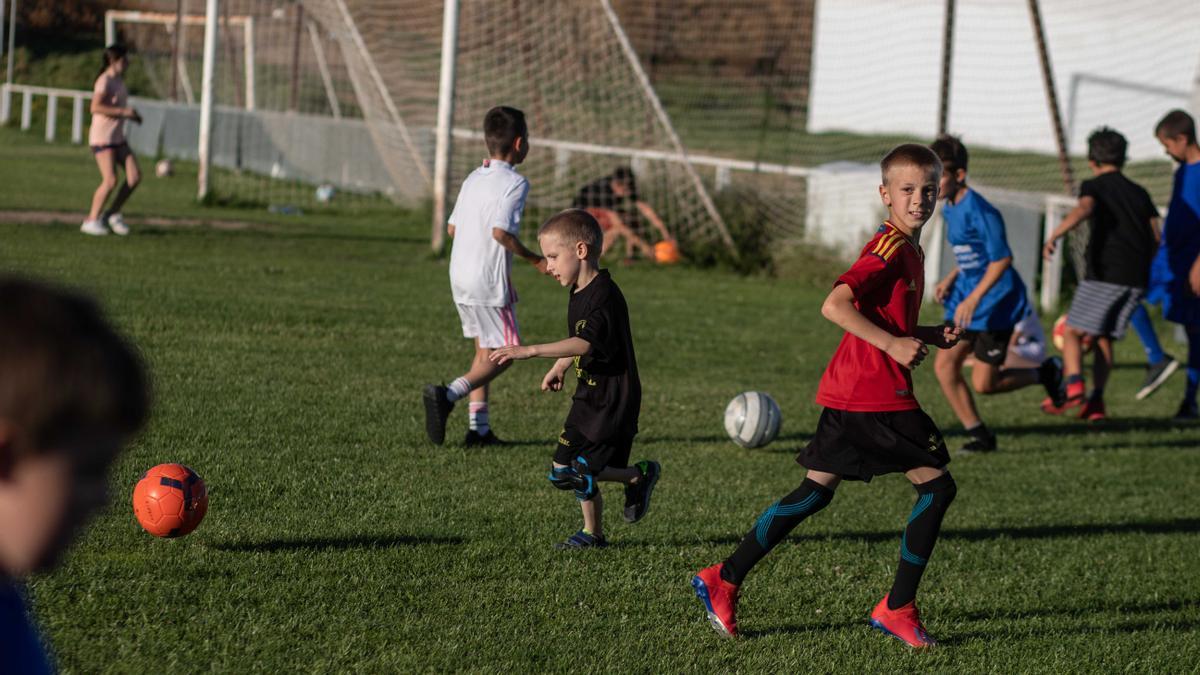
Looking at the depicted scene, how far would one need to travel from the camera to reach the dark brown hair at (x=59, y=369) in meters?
1.55

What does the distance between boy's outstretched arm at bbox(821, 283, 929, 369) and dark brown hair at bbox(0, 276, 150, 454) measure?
2.89 meters

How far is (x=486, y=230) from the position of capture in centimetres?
725

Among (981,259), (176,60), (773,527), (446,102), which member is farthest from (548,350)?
(176,60)

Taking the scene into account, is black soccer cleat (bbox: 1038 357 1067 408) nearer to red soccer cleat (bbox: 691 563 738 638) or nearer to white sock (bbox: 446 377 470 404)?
white sock (bbox: 446 377 470 404)

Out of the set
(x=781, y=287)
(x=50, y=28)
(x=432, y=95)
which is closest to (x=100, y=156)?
(x=432, y=95)

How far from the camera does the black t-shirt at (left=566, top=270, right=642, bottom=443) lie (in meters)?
5.23

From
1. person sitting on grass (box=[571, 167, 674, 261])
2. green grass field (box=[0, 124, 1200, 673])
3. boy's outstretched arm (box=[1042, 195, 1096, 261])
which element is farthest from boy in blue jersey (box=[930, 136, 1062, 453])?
person sitting on grass (box=[571, 167, 674, 261])

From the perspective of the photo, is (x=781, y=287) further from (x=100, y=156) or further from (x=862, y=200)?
(x=100, y=156)

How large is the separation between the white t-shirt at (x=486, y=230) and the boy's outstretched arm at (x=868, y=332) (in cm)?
304

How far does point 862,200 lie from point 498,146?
967 cm

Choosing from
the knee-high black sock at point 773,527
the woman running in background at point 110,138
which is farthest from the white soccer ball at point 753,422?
the woman running in background at point 110,138

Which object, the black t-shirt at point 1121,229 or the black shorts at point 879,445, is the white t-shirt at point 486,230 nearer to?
the black shorts at point 879,445

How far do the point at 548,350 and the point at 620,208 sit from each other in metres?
11.9

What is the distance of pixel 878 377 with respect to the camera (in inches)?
181
